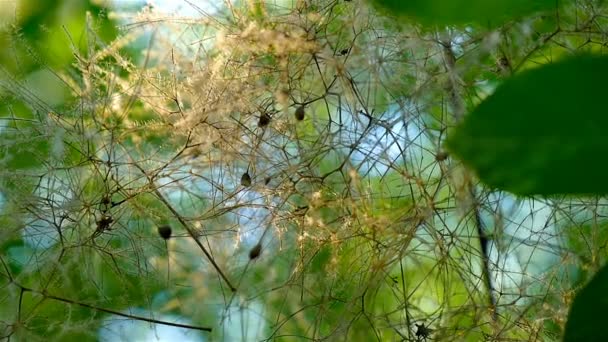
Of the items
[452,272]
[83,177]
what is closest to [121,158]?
[83,177]

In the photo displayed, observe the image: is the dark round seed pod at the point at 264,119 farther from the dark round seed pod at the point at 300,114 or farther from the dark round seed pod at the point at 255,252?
the dark round seed pod at the point at 255,252

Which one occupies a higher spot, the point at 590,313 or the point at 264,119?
the point at 264,119

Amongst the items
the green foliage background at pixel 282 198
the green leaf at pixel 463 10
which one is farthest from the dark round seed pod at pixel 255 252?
the green leaf at pixel 463 10

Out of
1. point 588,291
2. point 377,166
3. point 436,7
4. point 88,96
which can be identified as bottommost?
point 588,291

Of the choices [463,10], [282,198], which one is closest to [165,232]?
[282,198]

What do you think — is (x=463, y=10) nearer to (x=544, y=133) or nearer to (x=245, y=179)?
(x=544, y=133)

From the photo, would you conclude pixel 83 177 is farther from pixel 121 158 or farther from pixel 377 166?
pixel 377 166
